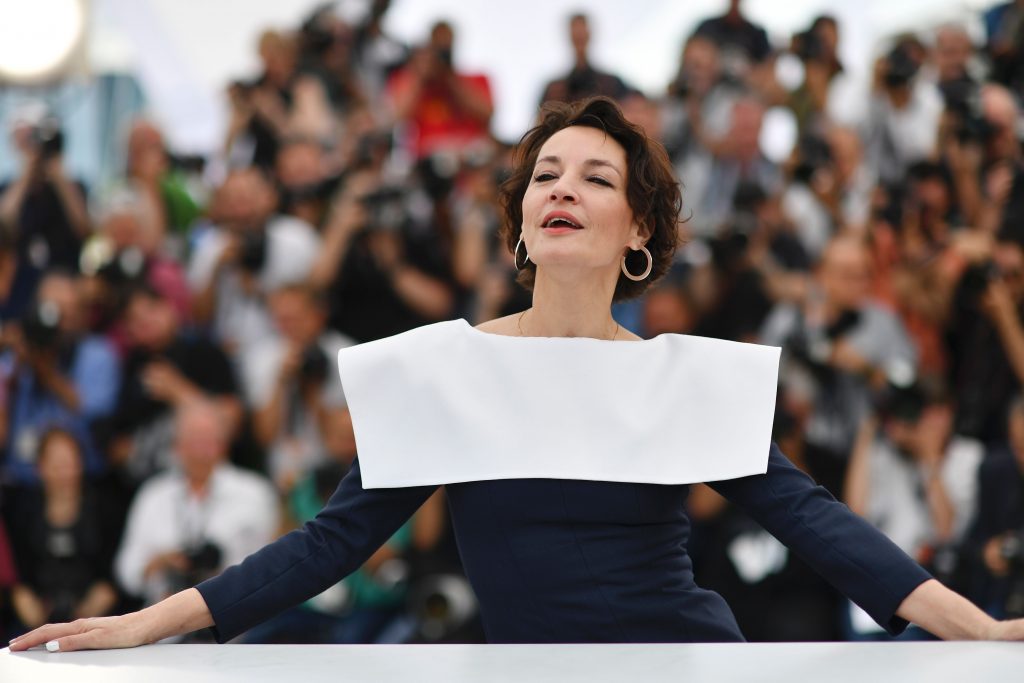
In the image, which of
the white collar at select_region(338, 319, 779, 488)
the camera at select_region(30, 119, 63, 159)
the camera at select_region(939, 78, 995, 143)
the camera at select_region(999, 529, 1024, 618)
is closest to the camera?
the white collar at select_region(338, 319, 779, 488)

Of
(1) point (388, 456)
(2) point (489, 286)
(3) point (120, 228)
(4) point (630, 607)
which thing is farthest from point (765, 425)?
(3) point (120, 228)

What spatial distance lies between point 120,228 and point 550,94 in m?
1.83

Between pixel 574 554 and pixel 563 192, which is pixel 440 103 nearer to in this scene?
pixel 563 192

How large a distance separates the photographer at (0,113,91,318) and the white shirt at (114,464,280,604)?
124cm

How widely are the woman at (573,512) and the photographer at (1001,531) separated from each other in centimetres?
216

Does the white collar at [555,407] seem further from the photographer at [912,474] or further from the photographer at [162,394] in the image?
the photographer at [162,394]

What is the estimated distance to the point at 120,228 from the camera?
5.57 m

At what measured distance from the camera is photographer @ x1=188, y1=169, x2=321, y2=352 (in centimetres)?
528

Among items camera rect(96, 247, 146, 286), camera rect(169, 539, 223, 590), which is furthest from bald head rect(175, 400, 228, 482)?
camera rect(96, 247, 146, 286)

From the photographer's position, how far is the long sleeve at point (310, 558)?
2084 millimetres

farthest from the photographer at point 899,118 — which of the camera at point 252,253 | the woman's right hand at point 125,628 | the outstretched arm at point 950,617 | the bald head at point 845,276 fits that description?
the woman's right hand at point 125,628

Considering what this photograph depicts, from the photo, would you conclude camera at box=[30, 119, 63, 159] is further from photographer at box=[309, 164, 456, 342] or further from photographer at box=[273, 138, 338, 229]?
photographer at box=[309, 164, 456, 342]

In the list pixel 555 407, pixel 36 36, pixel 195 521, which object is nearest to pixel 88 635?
pixel 555 407

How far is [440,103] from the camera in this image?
20.6 feet
